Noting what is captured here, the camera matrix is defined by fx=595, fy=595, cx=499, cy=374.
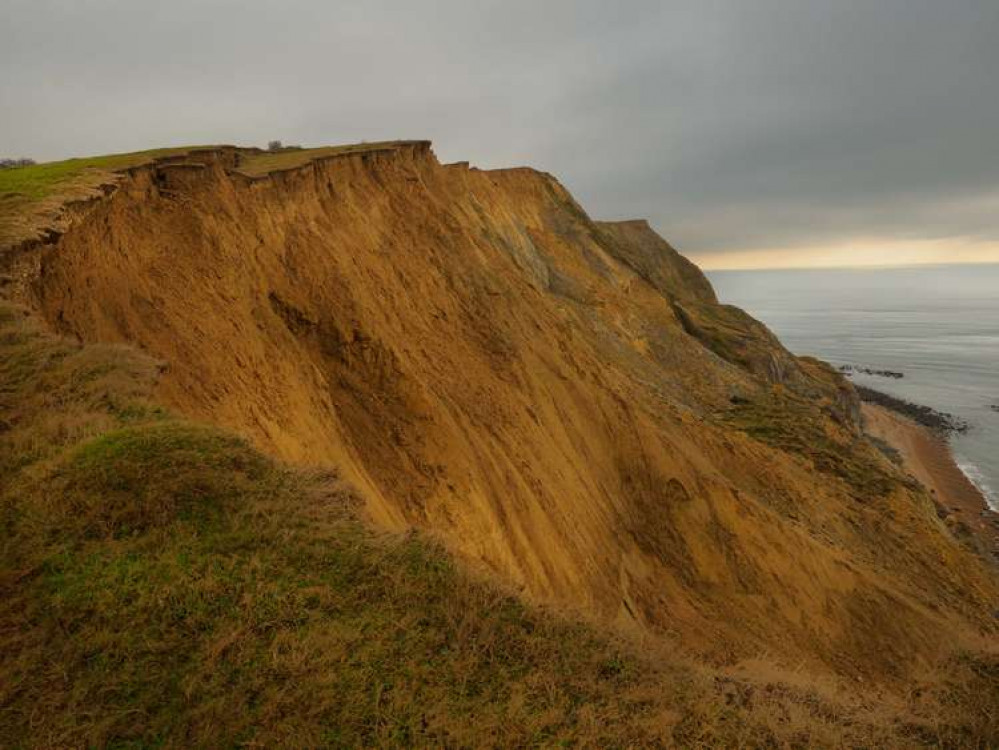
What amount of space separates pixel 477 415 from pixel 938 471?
42.1 meters

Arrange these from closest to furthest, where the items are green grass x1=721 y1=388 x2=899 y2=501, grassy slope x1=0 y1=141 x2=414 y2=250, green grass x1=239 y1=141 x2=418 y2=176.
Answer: grassy slope x1=0 y1=141 x2=414 y2=250
green grass x1=239 y1=141 x2=418 y2=176
green grass x1=721 y1=388 x2=899 y2=501

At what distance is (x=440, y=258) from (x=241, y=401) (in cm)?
911

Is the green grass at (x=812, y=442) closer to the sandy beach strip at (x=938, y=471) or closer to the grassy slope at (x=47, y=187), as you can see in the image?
the sandy beach strip at (x=938, y=471)

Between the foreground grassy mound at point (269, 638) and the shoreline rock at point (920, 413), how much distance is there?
5619cm

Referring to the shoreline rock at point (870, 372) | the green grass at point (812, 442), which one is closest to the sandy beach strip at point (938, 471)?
the green grass at point (812, 442)

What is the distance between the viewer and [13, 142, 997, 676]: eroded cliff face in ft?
35.8

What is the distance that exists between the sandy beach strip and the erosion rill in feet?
45.5

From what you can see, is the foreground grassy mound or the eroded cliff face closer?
the foreground grassy mound

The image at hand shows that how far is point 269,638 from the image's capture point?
16.3 ft

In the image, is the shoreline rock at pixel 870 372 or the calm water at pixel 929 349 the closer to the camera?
the calm water at pixel 929 349

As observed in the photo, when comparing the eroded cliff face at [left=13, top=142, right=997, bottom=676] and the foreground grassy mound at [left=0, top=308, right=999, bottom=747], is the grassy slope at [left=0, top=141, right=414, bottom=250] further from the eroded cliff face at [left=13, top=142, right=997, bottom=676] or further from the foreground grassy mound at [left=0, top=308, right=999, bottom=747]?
the foreground grassy mound at [left=0, top=308, right=999, bottom=747]

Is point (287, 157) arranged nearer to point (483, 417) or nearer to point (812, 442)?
point (483, 417)

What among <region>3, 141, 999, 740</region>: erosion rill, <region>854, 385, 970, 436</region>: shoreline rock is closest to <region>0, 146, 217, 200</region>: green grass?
<region>3, 141, 999, 740</region>: erosion rill

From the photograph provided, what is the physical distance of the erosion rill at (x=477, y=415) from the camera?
35.2 feet
